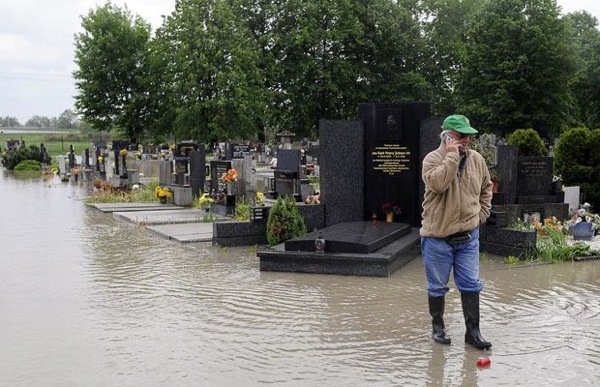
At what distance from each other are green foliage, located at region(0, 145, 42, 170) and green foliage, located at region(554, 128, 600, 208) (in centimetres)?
3332

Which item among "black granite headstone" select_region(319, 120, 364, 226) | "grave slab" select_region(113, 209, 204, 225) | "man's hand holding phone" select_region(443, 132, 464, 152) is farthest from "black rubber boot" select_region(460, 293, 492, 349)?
"grave slab" select_region(113, 209, 204, 225)

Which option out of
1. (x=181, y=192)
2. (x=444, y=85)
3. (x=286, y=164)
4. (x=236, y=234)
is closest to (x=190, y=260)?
(x=236, y=234)

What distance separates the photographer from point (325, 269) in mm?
9367

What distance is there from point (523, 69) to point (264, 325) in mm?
34158

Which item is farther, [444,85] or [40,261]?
[444,85]

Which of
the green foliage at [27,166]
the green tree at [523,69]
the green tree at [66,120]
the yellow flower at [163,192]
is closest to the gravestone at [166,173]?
the yellow flower at [163,192]

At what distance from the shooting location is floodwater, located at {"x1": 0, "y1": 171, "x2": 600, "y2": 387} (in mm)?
5340

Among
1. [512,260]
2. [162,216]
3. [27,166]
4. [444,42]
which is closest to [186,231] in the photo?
[162,216]

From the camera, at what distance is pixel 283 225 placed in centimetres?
1094

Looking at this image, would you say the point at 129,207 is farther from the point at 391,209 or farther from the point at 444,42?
the point at 444,42

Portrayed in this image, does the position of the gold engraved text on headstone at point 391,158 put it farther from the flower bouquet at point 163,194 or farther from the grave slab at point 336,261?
the flower bouquet at point 163,194

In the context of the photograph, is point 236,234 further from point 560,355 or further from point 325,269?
point 560,355

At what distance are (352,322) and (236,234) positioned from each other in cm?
536

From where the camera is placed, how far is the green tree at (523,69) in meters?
37.1
